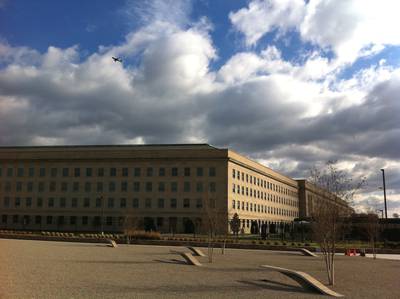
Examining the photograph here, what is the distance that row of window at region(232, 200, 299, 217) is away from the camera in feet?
287

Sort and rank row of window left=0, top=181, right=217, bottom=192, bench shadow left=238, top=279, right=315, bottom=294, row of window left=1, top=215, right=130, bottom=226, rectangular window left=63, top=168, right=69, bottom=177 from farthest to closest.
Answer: rectangular window left=63, top=168, right=69, bottom=177 → row of window left=1, top=215, right=130, bottom=226 → row of window left=0, top=181, right=217, bottom=192 → bench shadow left=238, top=279, right=315, bottom=294

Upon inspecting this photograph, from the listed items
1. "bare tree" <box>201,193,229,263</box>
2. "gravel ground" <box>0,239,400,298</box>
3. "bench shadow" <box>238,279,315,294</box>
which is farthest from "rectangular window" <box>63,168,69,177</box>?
"bench shadow" <box>238,279,315,294</box>

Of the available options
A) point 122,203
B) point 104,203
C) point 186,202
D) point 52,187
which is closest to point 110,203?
point 104,203

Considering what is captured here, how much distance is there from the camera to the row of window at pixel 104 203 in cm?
8306

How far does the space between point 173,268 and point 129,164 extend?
67.7 meters

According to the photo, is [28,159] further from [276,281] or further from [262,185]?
[276,281]

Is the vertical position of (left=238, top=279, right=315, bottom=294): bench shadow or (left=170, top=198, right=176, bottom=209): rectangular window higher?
(left=170, top=198, right=176, bottom=209): rectangular window

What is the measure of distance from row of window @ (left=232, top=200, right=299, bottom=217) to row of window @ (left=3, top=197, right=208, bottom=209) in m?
9.00

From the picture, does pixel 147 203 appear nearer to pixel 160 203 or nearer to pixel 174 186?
pixel 160 203

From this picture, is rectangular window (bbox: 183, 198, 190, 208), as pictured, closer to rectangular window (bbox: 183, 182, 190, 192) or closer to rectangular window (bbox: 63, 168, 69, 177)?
rectangular window (bbox: 183, 182, 190, 192)

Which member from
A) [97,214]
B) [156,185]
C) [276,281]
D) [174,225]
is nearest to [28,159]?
[97,214]

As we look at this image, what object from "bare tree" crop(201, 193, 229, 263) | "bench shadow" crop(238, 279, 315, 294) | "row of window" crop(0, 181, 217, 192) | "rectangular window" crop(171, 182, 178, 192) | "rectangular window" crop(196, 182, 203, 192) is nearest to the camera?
"bench shadow" crop(238, 279, 315, 294)

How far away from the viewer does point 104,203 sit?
8644 centimetres

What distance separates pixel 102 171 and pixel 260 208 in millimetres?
36229
